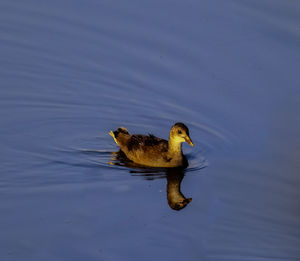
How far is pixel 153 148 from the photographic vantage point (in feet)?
50.9

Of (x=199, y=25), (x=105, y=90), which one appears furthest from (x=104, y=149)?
(x=199, y=25)

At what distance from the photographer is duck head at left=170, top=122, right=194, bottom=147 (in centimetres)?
1509

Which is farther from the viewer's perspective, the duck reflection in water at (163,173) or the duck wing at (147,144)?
the duck wing at (147,144)

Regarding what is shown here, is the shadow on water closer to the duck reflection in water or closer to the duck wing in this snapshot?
the duck reflection in water

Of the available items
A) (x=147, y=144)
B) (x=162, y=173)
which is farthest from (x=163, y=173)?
(x=147, y=144)

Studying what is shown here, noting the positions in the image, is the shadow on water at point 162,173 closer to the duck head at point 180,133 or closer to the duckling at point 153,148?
the duckling at point 153,148

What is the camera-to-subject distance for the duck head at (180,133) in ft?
49.5

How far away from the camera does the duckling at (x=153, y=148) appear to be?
50.3 feet

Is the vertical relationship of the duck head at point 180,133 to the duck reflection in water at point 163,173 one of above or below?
above

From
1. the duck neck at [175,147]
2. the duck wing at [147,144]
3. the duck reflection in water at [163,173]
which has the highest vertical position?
the duck wing at [147,144]

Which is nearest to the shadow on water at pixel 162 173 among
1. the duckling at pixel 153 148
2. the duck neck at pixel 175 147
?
the duckling at pixel 153 148

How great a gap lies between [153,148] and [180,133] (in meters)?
0.67

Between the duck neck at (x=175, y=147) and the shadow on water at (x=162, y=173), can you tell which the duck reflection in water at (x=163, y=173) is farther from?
the duck neck at (x=175, y=147)

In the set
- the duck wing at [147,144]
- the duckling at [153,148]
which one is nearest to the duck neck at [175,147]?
the duckling at [153,148]
